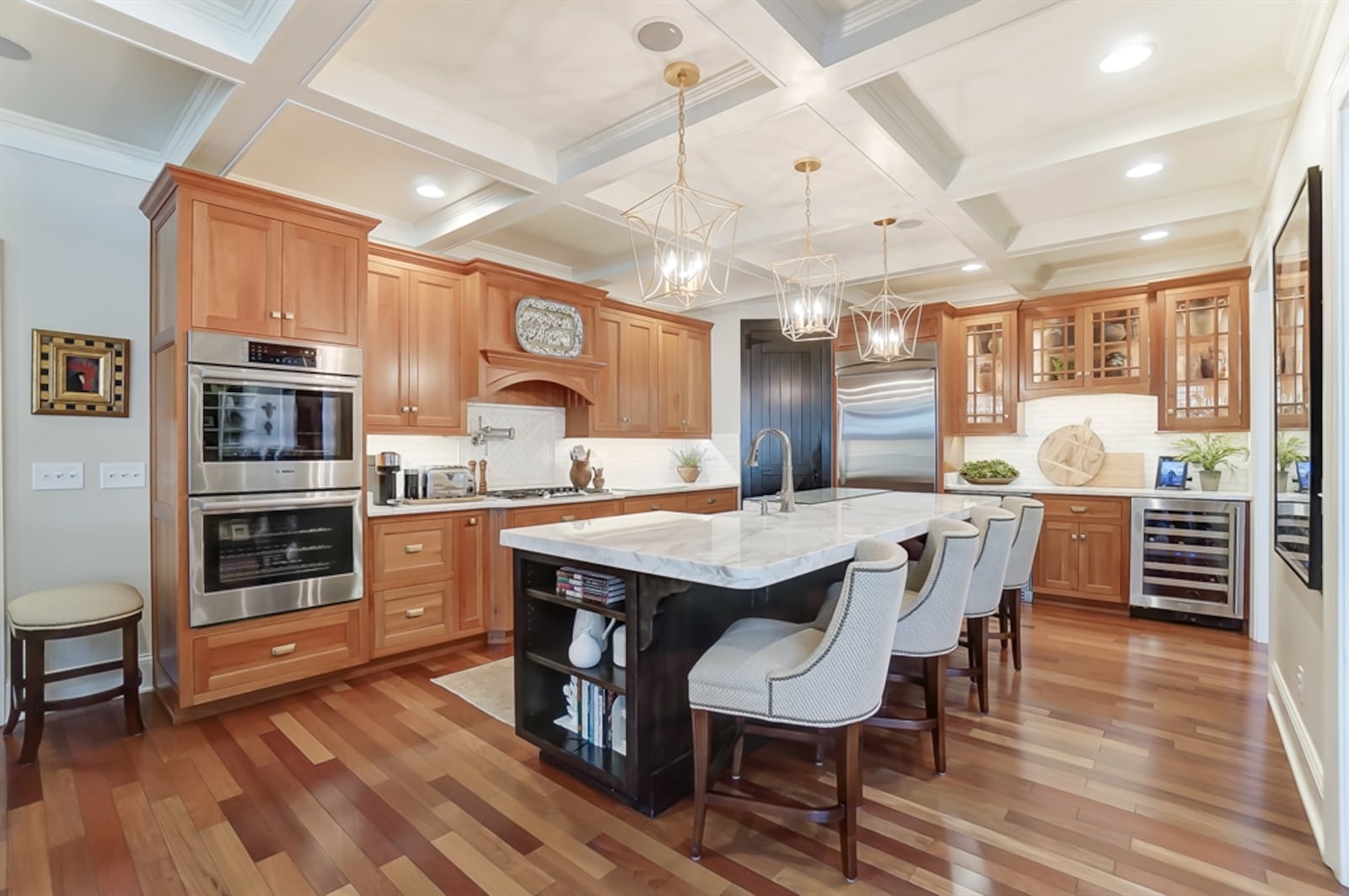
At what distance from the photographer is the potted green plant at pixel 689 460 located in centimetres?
625

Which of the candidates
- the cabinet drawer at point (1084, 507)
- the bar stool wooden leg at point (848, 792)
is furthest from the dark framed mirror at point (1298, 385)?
the cabinet drawer at point (1084, 507)

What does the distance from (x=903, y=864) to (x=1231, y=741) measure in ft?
6.01

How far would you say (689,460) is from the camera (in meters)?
6.29

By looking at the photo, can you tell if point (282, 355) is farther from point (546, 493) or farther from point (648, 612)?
point (648, 612)

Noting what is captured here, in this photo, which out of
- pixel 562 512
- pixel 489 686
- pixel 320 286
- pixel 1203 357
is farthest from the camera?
pixel 1203 357

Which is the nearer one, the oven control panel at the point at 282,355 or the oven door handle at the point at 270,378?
the oven door handle at the point at 270,378

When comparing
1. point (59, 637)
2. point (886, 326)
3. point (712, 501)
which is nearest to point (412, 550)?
point (59, 637)

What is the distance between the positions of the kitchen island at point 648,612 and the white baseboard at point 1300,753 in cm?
146

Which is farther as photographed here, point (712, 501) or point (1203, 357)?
point (712, 501)

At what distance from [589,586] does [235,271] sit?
2.31m

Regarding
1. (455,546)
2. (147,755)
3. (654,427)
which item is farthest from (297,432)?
(654,427)

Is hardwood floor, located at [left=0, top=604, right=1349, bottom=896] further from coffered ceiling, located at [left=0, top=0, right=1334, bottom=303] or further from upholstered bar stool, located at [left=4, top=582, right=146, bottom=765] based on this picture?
coffered ceiling, located at [left=0, top=0, right=1334, bottom=303]

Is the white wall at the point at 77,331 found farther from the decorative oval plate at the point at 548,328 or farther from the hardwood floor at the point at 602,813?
the decorative oval plate at the point at 548,328

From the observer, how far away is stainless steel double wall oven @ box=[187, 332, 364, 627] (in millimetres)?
2891
